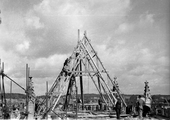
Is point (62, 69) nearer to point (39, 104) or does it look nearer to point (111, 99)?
point (39, 104)

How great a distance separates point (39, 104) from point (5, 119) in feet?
27.9

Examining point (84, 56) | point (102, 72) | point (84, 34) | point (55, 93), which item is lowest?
point (55, 93)

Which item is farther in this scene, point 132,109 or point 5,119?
point 132,109

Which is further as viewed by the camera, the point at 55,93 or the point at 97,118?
the point at 55,93

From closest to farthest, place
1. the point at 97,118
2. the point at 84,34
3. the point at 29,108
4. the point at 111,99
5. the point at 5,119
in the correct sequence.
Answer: the point at 5,119 < the point at 29,108 < the point at 97,118 < the point at 111,99 < the point at 84,34

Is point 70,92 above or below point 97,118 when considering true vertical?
above

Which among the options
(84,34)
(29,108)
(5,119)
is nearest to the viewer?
(5,119)

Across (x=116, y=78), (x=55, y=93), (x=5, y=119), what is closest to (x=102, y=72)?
(x=116, y=78)

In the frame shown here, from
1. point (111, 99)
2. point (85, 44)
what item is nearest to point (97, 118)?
point (111, 99)

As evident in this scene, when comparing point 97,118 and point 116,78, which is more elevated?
point 116,78

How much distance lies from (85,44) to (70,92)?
16.0 feet

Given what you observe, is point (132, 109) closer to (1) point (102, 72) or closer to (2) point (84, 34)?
(1) point (102, 72)

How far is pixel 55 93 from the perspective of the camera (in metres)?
22.8

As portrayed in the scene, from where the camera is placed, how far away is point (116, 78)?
77.0 feet
